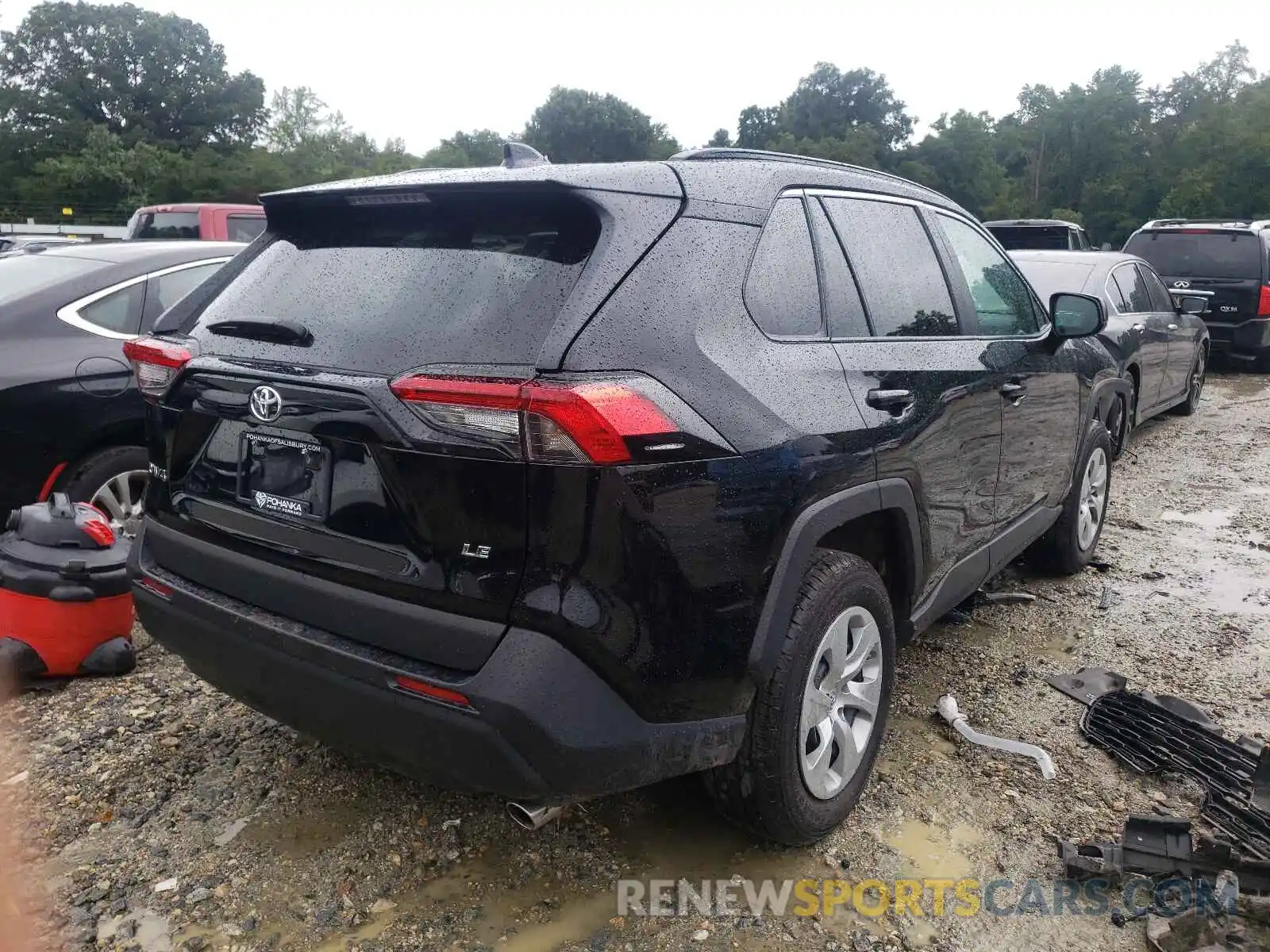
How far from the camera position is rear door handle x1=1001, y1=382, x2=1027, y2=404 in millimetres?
3486

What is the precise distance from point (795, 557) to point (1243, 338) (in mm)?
11602

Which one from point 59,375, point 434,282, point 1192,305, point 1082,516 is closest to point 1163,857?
point 434,282

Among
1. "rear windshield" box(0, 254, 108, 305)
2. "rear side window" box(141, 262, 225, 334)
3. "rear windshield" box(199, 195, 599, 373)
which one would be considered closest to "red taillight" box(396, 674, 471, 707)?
"rear windshield" box(199, 195, 599, 373)

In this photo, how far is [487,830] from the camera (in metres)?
2.73

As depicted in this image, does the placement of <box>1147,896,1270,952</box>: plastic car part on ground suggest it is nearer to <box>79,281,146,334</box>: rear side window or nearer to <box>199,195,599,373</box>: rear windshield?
<box>199,195,599,373</box>: rear windshield

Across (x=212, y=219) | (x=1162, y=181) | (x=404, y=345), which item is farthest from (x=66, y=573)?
(x=1162, y=181)

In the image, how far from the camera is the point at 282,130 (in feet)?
241

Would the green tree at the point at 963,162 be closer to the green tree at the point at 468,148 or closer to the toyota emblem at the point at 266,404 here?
the green tree at the point at 468,148

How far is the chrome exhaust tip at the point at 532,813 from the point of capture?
221 centimetres

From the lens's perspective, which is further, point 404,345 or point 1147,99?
point 1147,99

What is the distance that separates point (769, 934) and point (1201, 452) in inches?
293

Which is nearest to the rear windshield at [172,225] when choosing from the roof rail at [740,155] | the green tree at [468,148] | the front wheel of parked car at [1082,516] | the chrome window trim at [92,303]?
the chrome window trim at [92,303]

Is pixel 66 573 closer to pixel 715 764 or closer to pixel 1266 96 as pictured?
pixel 715 764

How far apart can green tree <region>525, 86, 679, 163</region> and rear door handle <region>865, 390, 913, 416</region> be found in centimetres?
6978
